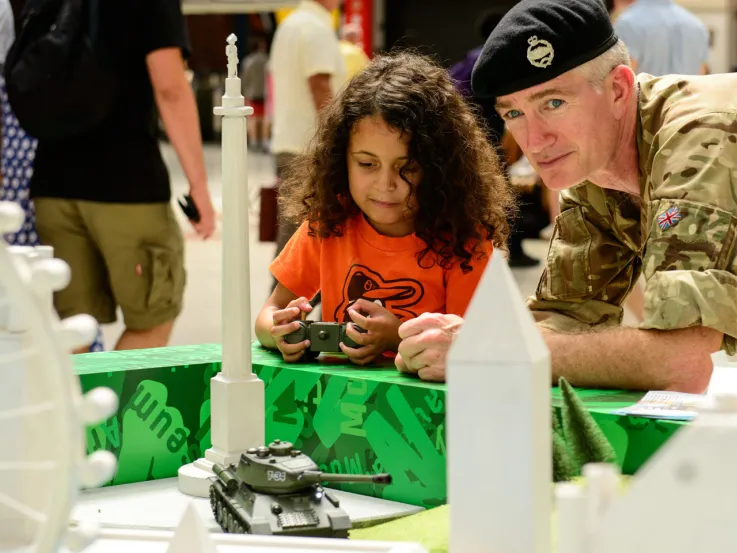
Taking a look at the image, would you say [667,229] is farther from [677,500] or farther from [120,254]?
[120,254]

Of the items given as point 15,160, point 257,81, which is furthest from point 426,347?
point 257,81

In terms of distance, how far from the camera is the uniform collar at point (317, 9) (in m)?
4.73

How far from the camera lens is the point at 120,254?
301cm

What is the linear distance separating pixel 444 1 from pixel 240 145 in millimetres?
17090

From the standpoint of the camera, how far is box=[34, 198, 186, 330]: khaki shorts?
2986mm

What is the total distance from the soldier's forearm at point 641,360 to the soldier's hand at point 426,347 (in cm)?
15

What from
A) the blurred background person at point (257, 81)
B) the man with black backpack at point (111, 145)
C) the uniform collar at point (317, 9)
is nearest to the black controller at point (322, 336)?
the man with black backpack at point (111, 145)

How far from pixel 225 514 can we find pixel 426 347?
0.38 m

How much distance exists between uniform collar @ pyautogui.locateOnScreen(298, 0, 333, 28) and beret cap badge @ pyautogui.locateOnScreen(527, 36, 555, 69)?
3092 millimetres

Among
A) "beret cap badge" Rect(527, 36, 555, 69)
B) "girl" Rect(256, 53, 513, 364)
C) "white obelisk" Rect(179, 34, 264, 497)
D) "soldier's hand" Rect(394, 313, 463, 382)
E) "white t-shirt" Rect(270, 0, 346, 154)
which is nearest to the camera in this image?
"white obelisk" Rect(179, 34, 264, 497)

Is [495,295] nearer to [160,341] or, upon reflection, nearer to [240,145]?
[240,145]

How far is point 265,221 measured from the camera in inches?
136

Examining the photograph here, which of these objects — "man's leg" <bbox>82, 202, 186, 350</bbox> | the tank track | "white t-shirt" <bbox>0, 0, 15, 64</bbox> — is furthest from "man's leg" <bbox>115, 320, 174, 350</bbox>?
the tank track

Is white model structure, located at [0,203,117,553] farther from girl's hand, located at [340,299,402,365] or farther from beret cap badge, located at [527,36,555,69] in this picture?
beret cap badge, located at [527,36,555,69]
